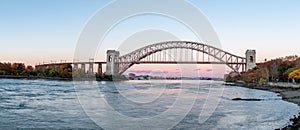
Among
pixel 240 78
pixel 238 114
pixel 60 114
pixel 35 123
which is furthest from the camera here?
pixel 240 78

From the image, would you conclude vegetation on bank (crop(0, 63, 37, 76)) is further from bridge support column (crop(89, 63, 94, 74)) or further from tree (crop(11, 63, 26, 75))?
bridge support column (crop(89, 63, 94, 74))

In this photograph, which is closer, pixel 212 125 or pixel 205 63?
pixel 212 125

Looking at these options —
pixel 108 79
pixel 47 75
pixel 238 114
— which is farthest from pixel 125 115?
pixel 47 75

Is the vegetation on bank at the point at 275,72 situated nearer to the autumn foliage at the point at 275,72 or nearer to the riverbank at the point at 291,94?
the autumn foliage at the point at 275,72

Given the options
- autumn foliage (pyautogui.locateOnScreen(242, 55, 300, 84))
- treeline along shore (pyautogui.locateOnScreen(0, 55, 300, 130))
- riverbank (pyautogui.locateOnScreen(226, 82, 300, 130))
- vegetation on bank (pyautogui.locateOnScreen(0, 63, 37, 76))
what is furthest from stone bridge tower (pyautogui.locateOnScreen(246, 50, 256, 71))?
vegetation on bank (pyautogui.locateOnScreen(0, 63, 37, 76))

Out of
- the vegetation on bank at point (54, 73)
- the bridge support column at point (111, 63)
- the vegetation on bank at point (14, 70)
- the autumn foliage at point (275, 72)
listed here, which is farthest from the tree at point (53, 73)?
the autumn foliage at point (275, 72)

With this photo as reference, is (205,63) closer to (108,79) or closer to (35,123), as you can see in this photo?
(108,79)

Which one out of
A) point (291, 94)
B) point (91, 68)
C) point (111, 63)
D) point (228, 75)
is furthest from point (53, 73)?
point (291, 94)

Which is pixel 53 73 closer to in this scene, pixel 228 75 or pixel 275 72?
pixel 228 75
